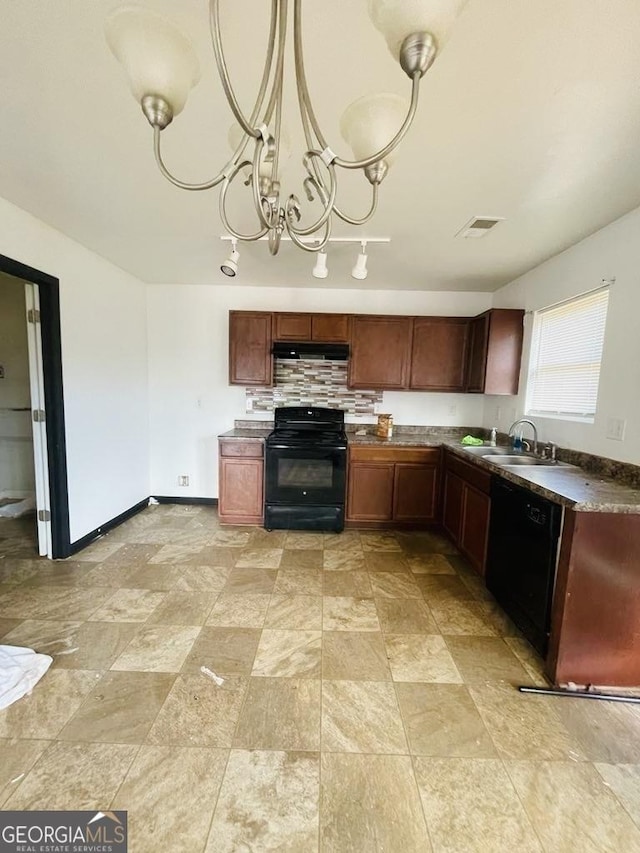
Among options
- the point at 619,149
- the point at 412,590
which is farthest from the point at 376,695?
the point at 619,149

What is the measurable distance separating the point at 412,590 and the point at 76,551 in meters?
2.58

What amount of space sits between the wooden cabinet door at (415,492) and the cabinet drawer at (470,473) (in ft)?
0.77

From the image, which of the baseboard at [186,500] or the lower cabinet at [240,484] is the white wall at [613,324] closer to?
the lower cabinet at [240,484]

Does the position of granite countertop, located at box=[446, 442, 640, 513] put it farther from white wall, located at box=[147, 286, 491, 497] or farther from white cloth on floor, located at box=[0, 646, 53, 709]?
white cloth on floor, located at box=[0, 646, 53, 709]

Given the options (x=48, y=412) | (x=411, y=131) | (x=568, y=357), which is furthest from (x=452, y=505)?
(x=48, y=412)

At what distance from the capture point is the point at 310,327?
3391 millimetres

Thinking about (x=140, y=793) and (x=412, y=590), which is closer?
(x=140, y=793)

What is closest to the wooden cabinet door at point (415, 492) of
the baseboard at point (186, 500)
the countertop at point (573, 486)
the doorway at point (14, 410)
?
the countertop at point (573, 486)

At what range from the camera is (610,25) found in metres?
1.00

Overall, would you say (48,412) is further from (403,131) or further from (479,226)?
(479,226)

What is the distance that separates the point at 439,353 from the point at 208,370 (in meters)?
2.44

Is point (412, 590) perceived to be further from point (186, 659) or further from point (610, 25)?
point (610, 25)

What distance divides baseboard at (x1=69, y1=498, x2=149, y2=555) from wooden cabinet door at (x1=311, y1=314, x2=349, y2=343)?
2499 mm

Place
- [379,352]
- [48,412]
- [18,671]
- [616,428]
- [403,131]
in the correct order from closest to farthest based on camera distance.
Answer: [403,131] → [18,671] → [616,428] → [48,412] → [379,352]
